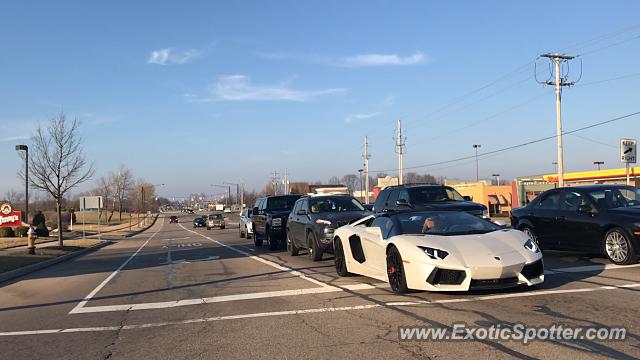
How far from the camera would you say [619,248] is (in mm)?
10320

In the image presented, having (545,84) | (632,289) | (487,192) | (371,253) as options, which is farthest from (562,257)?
(487,192)

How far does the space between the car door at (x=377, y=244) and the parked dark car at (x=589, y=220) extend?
4491mm

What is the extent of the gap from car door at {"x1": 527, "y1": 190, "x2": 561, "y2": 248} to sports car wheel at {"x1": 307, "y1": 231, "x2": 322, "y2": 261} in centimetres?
505

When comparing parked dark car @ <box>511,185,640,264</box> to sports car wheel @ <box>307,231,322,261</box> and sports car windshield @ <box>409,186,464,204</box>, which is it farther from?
sports car wheel @ <box>307,231,322,261</box>

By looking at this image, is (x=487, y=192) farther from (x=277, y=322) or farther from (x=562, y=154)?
(x=277, y=322)

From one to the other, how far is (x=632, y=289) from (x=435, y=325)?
3.61m

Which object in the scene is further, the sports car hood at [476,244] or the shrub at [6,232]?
the shrub at [6,232]

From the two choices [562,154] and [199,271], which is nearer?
[199,271]

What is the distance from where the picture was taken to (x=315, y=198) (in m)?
15.1

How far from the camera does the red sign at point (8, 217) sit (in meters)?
35.9

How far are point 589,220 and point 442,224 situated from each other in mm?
4003

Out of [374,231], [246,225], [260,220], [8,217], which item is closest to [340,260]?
[374,231]

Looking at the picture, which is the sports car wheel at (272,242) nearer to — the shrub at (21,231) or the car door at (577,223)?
the car door at (577,223)

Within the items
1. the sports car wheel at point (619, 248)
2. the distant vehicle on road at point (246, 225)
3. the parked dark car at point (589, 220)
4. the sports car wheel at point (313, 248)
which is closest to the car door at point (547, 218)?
the parked dark car at point (589, 220)
